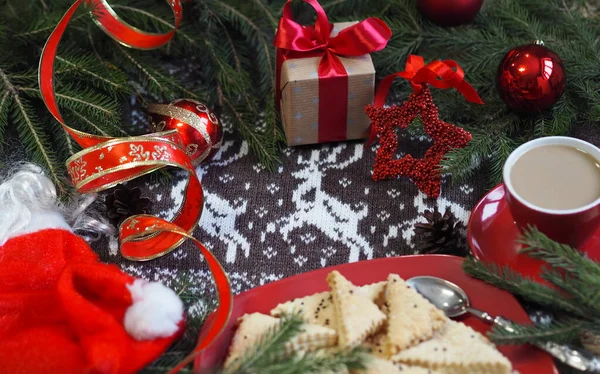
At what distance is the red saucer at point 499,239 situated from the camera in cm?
88

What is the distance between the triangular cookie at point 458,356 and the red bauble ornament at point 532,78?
49cm

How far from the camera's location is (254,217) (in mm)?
1078

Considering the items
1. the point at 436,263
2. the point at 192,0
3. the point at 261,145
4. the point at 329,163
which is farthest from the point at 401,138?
the point at 192,0

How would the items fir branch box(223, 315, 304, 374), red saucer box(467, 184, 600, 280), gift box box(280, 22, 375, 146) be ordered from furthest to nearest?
gift box box(280, 22, 375, 146) < red saucer box(467, 184, 600, 280) < fir branch box(223, 315, 304, 374)

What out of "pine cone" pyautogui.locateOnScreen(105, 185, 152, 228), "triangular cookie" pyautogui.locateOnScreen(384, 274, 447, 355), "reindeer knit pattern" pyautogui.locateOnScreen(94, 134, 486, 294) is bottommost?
"reindeer knit pattern" pyautogui.locateOnScreen(94, 134, 486, 294)

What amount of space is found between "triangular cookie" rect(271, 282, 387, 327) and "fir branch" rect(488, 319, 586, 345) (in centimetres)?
15

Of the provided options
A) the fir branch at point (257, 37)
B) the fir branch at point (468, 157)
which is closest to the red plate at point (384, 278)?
the fir branch at point (468, 157)

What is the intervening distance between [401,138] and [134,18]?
22.1 inches

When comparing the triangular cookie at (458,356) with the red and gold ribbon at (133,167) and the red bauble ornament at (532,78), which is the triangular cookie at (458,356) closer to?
the red and gold ribbon at (133,167)

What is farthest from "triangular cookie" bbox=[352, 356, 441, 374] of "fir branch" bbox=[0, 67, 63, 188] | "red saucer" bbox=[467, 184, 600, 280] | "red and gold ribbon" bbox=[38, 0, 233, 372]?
"fir branch" bbox=[0, 67, 63, 188]

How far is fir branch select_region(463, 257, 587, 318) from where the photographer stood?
782 millimetres

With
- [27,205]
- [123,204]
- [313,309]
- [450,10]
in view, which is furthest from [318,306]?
[450,10]

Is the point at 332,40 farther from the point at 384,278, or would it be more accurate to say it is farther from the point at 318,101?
the point at 384,278

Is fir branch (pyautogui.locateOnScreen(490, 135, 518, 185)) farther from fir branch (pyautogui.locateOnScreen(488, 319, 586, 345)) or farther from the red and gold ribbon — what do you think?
the red and gold ribbon
